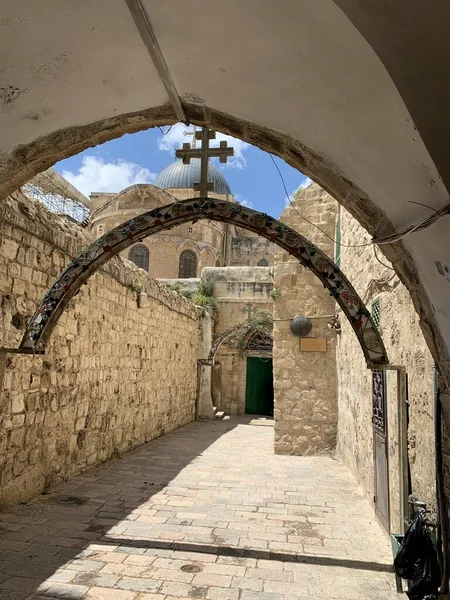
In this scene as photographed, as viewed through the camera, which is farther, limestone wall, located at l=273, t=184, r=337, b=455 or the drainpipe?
limestone wall, located at l=273, t=184, r=337, b=455

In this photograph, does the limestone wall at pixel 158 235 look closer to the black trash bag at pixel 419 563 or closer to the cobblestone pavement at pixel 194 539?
the cobblestone pavement at pixel 194 539

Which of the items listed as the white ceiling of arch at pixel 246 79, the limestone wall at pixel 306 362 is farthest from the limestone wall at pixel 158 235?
the white ceiling of arch at pixel 246 79

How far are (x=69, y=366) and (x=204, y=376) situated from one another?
31.7 ft

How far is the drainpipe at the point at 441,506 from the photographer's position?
2607mm

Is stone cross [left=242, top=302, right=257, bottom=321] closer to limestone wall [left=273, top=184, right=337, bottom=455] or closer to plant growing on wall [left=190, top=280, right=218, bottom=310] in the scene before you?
plant growing on wall [left=190, top=280, right=218, bottom=310]

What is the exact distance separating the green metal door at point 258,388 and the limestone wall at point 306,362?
9.44 m

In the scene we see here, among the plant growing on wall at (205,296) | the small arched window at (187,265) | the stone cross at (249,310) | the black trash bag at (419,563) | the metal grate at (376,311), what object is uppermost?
the small arched window at (187,265)

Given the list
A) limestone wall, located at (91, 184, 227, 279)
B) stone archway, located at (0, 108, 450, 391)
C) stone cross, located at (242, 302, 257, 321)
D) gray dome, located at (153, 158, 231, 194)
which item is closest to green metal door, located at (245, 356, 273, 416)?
stone cross, located at (242, 302, 257, 321)

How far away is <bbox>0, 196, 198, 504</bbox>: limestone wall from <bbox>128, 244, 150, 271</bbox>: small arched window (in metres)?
16.7

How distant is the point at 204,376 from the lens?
15.9 meters

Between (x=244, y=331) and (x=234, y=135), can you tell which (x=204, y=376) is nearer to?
(x=244, y=331)

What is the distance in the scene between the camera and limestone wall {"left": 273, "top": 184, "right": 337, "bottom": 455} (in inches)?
371

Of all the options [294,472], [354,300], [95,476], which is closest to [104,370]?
[95,476]

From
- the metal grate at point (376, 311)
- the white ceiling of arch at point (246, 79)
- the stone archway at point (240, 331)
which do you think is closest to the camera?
the white ceiling of arch at point (246, 79)
